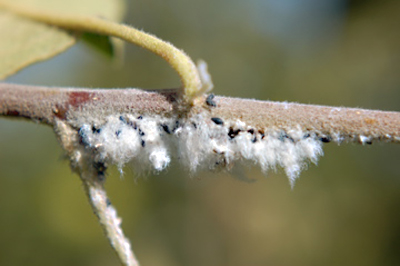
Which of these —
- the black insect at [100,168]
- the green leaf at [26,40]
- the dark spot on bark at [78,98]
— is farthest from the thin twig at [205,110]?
the green leaf at [26,40]

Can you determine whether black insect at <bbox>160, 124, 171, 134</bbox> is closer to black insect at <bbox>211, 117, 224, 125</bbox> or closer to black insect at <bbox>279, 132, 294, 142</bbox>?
black insect at <bbox>211, 117, 224, 125</bbox>

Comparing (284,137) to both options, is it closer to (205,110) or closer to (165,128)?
(205,110)

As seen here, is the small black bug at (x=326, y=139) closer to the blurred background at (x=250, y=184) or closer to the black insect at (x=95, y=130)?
the black insect at (x=95, y=130)

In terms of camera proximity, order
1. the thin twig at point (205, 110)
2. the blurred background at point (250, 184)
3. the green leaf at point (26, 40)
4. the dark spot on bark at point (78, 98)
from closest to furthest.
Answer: the thin twig at point (205, 110), the dark spot on bark at point (78, 98), the green leaf at point (26, 40), the blurred background at point (250, 184)

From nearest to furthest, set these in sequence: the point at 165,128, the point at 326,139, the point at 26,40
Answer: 1. the point at 326,139
2. the point at 165,128
3. the point at 26,40

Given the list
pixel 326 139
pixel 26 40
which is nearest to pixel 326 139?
pixel 326 139

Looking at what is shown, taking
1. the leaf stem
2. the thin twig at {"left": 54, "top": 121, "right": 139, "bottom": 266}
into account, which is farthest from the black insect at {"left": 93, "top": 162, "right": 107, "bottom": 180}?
the leaf stem
